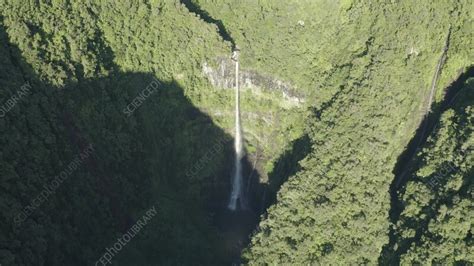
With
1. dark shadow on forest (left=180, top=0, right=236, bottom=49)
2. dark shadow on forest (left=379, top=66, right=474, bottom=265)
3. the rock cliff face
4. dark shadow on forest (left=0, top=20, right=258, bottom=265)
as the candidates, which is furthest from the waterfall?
dark shadow on forest (left=379, top=66, right=474, bottom=265)

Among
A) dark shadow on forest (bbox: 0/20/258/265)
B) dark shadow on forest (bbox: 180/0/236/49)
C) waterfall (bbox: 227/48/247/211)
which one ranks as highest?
dark shadow on forest (bbox: 180/0/236/49)

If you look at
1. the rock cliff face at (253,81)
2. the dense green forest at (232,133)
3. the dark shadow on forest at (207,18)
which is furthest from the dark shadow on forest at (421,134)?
the dark shadow on forest at (207,18)

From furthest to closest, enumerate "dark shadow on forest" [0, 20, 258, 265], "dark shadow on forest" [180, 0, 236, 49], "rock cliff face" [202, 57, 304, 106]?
"dark shadow on forest" [180, 0, 236, 49] < "rock cliff face" [202, 57, 304, 106] < "dark shadow on forest" [0, 20, 258, 265]

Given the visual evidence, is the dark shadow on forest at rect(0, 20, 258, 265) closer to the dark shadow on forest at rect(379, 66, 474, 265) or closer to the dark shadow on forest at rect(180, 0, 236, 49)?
the dark shadow on forest at rect(180, 0, 236, 49)

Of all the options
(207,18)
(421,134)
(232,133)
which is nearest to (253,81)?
(232,133)

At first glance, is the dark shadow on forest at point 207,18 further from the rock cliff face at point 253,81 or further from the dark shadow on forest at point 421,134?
the dark shadow on forest at point 421,134

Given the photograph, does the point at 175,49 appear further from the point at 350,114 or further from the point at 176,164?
the point at 350,114

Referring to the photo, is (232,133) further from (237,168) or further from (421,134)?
(421,134)
